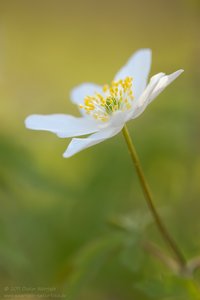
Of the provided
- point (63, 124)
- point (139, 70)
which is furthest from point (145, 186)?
point (139, 70)

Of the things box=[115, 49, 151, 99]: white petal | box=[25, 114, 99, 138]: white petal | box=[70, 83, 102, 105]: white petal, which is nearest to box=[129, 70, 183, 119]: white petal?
box=[25, 114, 99, 138]: white petal

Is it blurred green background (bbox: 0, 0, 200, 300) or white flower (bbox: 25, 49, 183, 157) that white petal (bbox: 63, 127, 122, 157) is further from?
blurred green background (bbox: 0, 0, 200, 300)

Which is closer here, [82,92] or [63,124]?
[63,124]

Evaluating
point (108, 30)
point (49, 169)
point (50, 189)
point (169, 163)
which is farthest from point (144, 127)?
point (108, 30)

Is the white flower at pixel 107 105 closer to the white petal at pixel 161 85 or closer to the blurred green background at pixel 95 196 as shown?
the white petal at pixel 161 85

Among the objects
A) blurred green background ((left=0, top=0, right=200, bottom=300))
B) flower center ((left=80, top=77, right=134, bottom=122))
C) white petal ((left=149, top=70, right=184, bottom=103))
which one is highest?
white petal ((left=149, top=70, right=184, bottom=103))

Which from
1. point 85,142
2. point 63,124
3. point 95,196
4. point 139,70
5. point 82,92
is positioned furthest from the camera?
point 95,196

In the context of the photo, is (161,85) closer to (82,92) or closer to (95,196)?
(82,92)

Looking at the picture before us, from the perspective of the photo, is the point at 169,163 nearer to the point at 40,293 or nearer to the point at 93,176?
the point at 93,176
